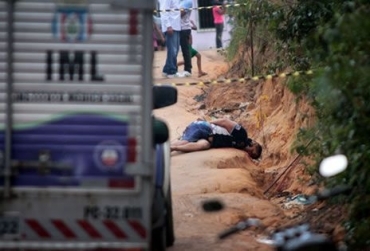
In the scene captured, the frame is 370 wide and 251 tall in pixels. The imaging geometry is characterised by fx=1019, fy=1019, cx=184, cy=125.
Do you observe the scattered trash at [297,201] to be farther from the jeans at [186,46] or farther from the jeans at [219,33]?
the jeans at [219,33]

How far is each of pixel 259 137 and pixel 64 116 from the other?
10.4 metres

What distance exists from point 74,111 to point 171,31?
53.0 ft

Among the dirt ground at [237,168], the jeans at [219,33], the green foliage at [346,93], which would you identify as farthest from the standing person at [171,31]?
the green foliage at [346,93]

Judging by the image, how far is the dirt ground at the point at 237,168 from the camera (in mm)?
10461

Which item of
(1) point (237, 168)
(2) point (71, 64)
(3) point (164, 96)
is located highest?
(2) point (71, 64)

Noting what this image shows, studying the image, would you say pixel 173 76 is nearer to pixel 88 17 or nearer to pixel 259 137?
pixel 259 137

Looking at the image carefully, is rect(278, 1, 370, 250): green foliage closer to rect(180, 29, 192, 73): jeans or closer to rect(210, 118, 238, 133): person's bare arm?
rect(210, 118, 238, 133): person's bare arm

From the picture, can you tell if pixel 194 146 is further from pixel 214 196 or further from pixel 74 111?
pixel 74 111

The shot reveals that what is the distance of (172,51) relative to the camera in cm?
2248

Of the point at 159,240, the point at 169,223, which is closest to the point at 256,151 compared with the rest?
the point at 169,223

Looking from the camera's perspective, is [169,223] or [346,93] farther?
[169,223]

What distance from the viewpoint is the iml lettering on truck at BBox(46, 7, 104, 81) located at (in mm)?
6371

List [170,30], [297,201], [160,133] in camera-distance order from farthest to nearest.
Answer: [170,30]
[297,201]
[160,133]

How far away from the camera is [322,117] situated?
10195mm
